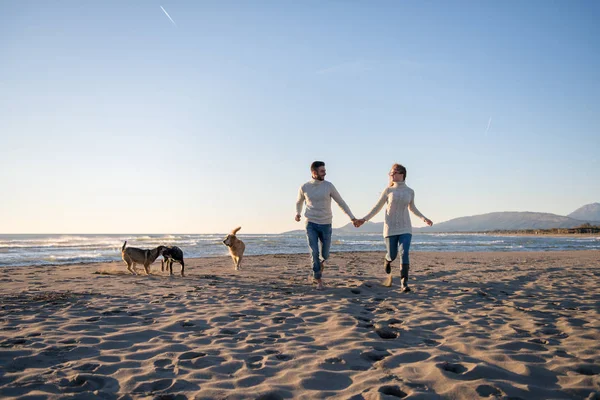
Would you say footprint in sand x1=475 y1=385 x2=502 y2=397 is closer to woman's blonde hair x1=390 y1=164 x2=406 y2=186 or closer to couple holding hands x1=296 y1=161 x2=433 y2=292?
couple holding hands x1=296 y1=161 x2=433 y2=292

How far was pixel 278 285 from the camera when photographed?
23.2 ft

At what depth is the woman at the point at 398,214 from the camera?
6219 millimetres

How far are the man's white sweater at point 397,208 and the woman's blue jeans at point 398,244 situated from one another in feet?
0.26

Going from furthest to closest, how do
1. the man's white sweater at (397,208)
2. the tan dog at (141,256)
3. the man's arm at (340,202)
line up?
the tan dog at (141,256) → the man's arm at (340,202) → the man's white sweater at (397,208)

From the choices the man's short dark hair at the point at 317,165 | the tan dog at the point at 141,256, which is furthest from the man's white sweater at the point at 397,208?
the tan dog at the point at 141,256

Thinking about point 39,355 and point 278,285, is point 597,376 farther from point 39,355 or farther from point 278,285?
point 278,285

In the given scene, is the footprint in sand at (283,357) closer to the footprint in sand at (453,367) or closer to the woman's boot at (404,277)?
the footprint in sand at (453,367)

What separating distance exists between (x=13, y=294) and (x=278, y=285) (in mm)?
4559

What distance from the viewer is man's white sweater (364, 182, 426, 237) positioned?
6.27 meters

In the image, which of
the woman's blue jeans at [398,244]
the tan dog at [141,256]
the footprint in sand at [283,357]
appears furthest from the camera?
the tan dog at [141,256]

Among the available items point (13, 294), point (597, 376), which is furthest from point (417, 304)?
point (13, 294)

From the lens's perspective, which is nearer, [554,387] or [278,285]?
[554,387]

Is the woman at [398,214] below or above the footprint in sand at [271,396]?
above

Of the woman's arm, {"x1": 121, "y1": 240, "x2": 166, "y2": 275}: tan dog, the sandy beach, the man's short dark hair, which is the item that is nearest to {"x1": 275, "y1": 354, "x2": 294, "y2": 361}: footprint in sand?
the sandy beach
